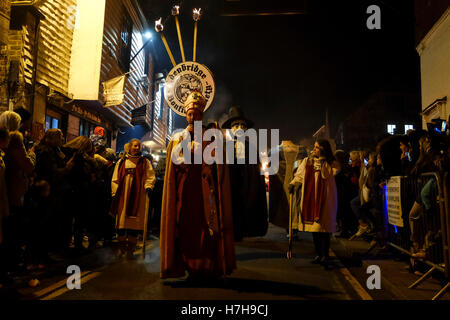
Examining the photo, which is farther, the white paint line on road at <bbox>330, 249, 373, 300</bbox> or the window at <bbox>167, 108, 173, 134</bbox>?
the window at <bbox>167, 108, 173, 134</bbox>

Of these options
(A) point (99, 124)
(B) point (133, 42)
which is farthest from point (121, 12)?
(A) point (99, 124)

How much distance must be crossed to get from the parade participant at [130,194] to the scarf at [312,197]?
2.76 metres

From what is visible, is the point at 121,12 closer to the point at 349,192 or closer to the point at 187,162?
the point at 349,192

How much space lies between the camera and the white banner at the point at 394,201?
5.84 meters

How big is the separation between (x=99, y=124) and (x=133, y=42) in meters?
5.54

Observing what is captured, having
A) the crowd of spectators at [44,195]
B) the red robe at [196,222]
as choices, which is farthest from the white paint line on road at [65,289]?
the red robe at [196,222]

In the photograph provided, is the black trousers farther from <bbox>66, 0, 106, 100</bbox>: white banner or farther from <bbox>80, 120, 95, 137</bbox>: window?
<bbox>80, 120, 95, 137</bbox>: window

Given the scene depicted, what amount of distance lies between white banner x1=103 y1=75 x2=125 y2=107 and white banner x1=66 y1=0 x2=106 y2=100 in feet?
2.42

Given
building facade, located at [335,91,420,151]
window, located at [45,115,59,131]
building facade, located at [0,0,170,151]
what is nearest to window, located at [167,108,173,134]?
building facade, located at [0,0,170,151]

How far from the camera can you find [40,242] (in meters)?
5.57

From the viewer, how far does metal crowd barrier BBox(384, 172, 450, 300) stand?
4.17 m

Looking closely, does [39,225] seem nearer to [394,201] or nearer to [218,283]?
[218,283]
